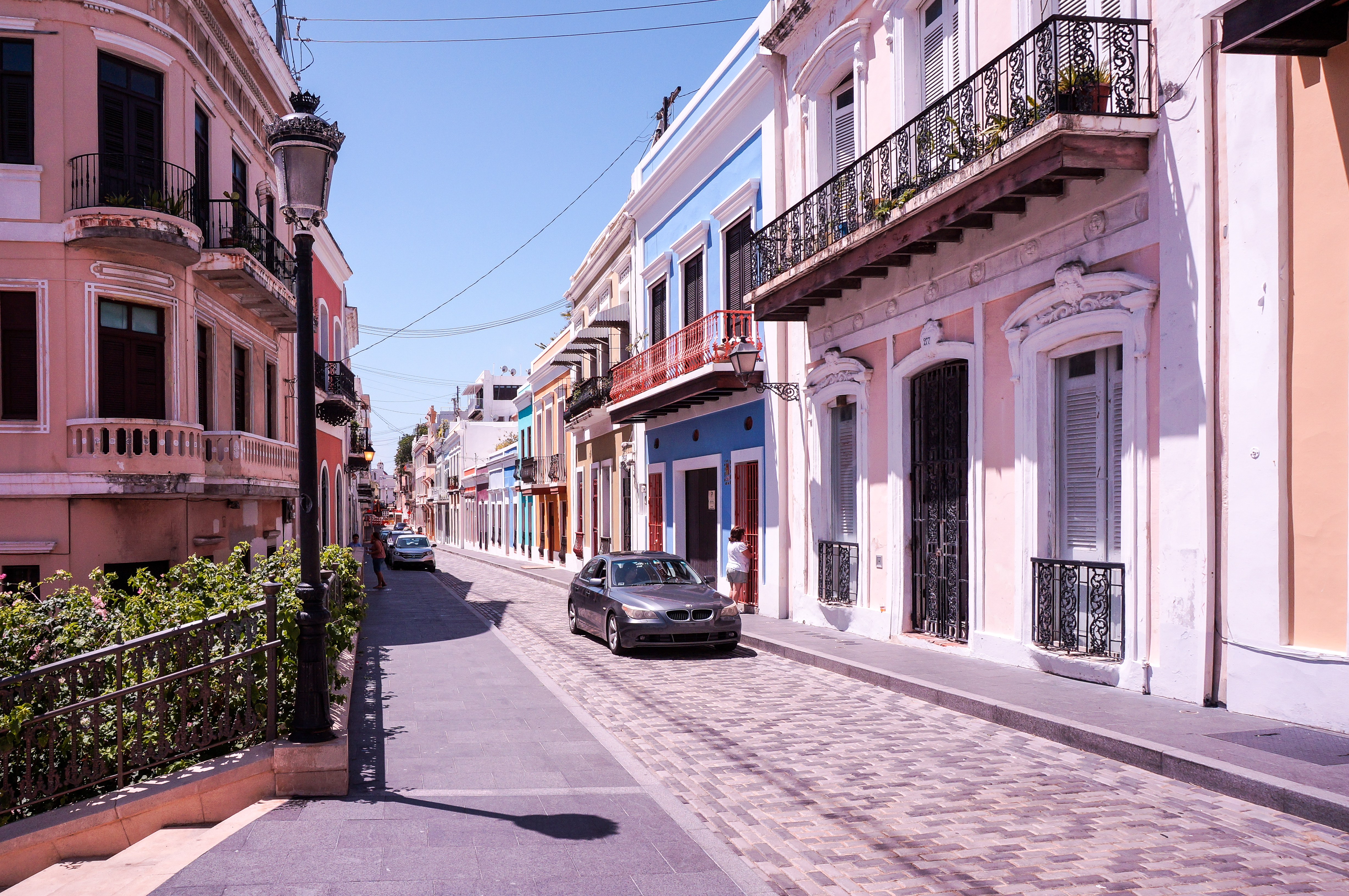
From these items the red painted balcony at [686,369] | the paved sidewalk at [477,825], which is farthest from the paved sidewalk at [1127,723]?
the red painted balcony at [686,369]

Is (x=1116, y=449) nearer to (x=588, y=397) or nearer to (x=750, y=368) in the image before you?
(x=750, y=368)

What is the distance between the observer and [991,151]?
994 cm

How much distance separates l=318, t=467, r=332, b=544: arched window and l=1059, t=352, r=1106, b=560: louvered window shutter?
1856cm

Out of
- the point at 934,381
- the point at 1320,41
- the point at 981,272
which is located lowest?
the point at 934,381

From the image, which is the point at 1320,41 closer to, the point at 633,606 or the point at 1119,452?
the point at 1119,452

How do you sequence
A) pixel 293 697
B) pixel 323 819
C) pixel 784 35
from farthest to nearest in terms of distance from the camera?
pixel 784 35 < pixel 293 697 < pixel 323 819

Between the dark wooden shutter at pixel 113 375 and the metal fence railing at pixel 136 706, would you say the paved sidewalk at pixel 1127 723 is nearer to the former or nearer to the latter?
the metal fence railing at pixel 136 706

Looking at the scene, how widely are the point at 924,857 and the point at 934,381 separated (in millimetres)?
8474

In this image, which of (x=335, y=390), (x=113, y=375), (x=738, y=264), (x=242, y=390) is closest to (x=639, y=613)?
(x=113, y=375)

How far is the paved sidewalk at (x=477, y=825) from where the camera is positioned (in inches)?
182

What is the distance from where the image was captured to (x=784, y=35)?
650 inches

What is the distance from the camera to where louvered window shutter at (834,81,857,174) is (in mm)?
15094

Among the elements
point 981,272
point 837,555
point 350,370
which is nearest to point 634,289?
point 350,370

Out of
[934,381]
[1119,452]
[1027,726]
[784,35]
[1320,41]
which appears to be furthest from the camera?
[784,35]
